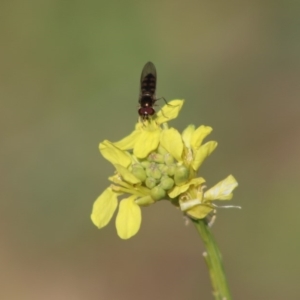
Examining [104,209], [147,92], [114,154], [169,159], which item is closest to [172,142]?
[169,159]

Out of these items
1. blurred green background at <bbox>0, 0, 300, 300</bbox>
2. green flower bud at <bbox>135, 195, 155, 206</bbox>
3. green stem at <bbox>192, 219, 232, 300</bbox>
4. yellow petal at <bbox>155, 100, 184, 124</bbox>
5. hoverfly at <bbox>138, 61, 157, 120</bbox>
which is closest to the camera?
Answer: green stem at <bbox>192, 219, 232, 300</bbox>

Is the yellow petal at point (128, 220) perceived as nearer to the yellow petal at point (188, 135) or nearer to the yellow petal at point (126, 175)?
the yellow petal at point (126, 175)

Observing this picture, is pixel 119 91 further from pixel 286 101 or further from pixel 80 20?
pixel 286 101

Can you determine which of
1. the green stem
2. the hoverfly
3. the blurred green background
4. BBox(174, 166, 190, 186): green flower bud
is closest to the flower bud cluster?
BBox(174, 166, 190, 186): green flower bud

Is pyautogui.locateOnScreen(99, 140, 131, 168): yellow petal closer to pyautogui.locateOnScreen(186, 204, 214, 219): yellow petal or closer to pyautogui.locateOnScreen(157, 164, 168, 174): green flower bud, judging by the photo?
pyautogui.locateOnScreen(157, 164, 168, 174): green flower bud

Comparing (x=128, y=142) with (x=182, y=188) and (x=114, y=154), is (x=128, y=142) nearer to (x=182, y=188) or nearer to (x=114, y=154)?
(x=114, y=154)
